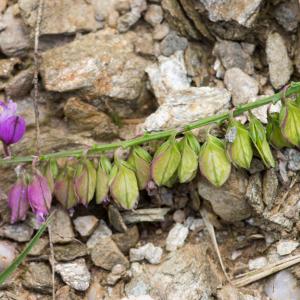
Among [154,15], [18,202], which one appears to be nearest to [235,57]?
[154,15]

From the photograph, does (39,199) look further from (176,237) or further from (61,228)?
(176,237)

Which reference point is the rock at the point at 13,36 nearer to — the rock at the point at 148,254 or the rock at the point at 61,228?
the rock at the point at 61,228

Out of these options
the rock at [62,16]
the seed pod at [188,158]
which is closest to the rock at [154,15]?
the rock at [62,16]

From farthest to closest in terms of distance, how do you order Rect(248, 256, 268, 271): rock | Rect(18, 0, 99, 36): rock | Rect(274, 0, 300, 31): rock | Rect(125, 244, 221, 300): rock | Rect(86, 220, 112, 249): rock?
Rect(18, 0, 99, 36): rock, Rect(274, 0, 300, 31): rock, Rect(86, 220, 112, 249): rock, Rect(248, 256, 268, 271): rock, Rect(125, 244, 221, 300): rock

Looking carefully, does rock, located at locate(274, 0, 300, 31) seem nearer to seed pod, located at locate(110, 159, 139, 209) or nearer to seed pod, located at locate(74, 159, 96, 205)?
seed pod, located at locate(110, 159, 139, 209)

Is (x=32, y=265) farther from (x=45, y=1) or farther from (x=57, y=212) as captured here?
(x=45, y=1)

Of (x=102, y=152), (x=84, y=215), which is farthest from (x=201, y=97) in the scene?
(x=84, y=215)

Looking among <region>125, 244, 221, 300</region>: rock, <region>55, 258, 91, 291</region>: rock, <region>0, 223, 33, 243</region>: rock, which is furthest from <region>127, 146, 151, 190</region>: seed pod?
<region>0, 223, 33, 243</region>: rock
